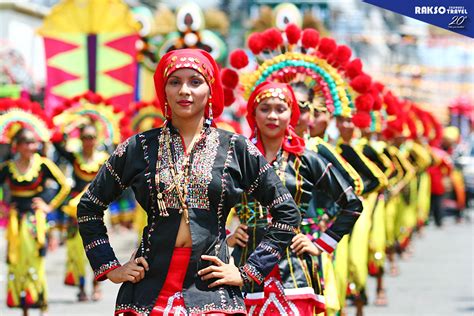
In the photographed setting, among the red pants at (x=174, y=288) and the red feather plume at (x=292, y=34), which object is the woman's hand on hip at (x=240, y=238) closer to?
the red pants at (x=174, y=288)

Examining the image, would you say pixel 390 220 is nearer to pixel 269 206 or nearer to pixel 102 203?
pixel 269 206

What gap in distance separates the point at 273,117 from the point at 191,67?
156 centimetres

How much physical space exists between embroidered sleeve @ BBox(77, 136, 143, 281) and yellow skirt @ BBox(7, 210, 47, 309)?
5473mm

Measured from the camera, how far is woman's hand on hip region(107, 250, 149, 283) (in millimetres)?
4418

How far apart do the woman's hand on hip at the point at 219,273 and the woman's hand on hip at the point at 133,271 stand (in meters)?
0.23

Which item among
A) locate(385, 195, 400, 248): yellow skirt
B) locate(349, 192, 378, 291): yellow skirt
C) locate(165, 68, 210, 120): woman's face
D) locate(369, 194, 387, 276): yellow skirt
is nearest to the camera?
locate(165, 68, 210, 120): woman's face

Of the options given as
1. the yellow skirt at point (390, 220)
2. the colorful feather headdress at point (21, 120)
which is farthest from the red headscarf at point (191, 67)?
the yellow skirt at point (390, 220)

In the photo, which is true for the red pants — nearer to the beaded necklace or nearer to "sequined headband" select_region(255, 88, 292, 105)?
the beaded necklace

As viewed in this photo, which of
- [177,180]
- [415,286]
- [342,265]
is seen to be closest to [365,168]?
[342,265]

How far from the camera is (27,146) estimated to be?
32.1ft

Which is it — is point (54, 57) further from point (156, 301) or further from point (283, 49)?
point (156, 301)

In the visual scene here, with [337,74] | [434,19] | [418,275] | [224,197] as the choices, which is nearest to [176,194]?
[224,197]

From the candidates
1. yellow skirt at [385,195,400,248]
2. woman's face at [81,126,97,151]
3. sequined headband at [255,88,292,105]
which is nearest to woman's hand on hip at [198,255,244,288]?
sequined headband at [255,88,292,105]

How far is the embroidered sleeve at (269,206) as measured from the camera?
4566mm
